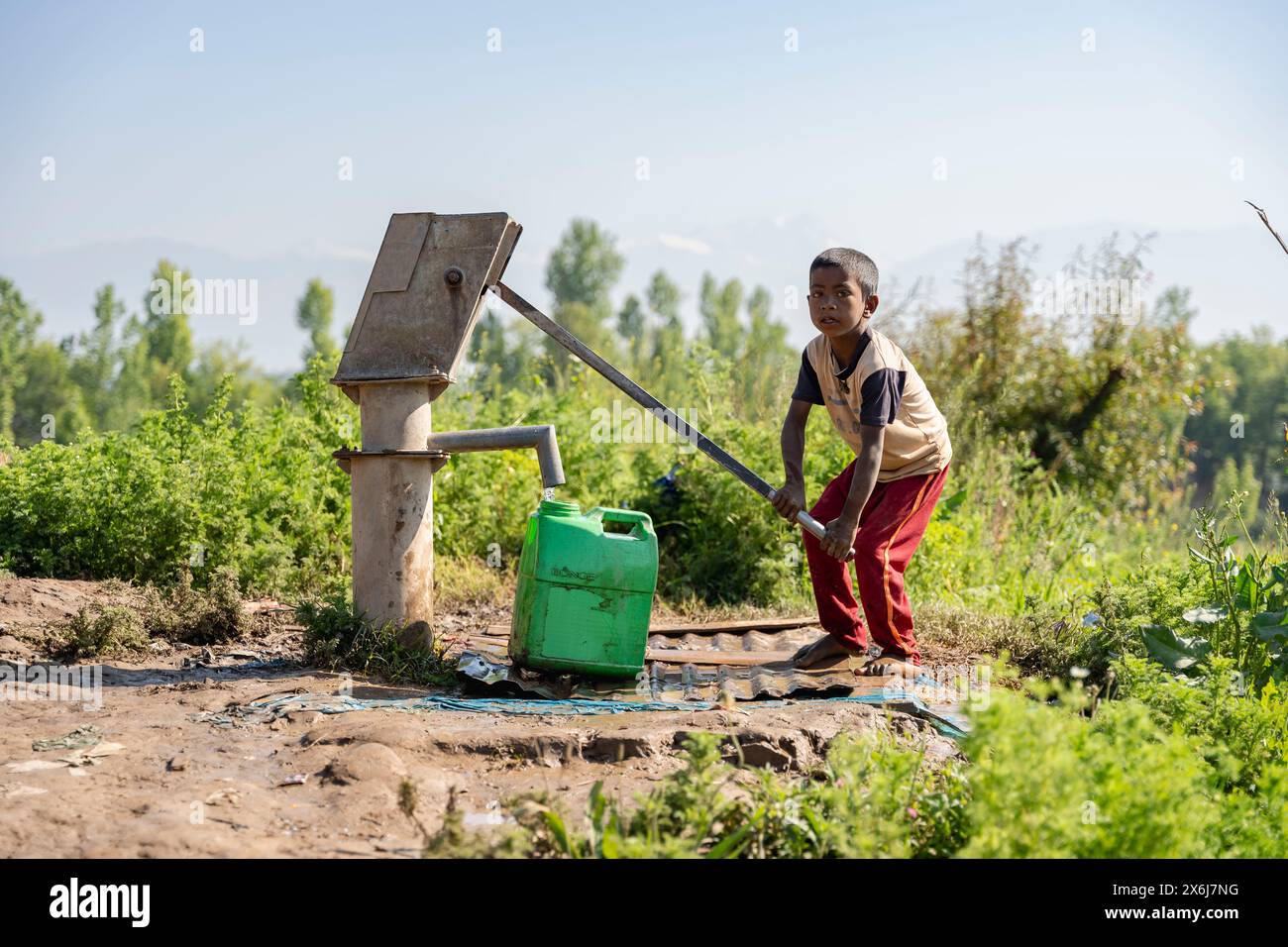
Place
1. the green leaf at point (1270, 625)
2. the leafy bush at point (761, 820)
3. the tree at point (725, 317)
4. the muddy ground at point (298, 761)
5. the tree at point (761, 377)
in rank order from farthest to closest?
the tree at point (725, 317), the tree at point (761, 377), the green leaf at point (1270, 625), the muddy ground at point (298, 761), the leafy bush at point (761, 820)

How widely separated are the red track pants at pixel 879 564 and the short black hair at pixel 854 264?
704 millimetres

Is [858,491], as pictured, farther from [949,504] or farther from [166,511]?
[166,511]

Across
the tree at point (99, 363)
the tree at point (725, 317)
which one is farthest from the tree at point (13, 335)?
the tree at point (725, 317)

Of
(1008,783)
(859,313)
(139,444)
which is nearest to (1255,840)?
(1008,783)

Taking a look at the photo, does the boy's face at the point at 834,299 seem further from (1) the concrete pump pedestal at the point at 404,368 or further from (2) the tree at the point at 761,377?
(2) the tree at the point at 761,377

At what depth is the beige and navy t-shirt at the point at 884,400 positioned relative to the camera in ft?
13.7

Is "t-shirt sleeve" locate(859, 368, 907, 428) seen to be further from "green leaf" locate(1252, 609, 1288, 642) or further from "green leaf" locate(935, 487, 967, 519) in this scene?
"green leaf" locate(935, 487, 967, 519)

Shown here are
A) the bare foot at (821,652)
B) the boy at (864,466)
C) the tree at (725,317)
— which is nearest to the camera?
the boy at (864,466)

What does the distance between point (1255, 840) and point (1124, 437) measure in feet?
29.0

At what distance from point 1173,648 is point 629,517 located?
2.00m

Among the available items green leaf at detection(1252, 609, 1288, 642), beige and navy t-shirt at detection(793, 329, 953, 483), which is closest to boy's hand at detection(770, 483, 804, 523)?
beige and navy t-shirt at detection(793, 329, 953, 483)

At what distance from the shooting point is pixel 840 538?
13.9 ft
